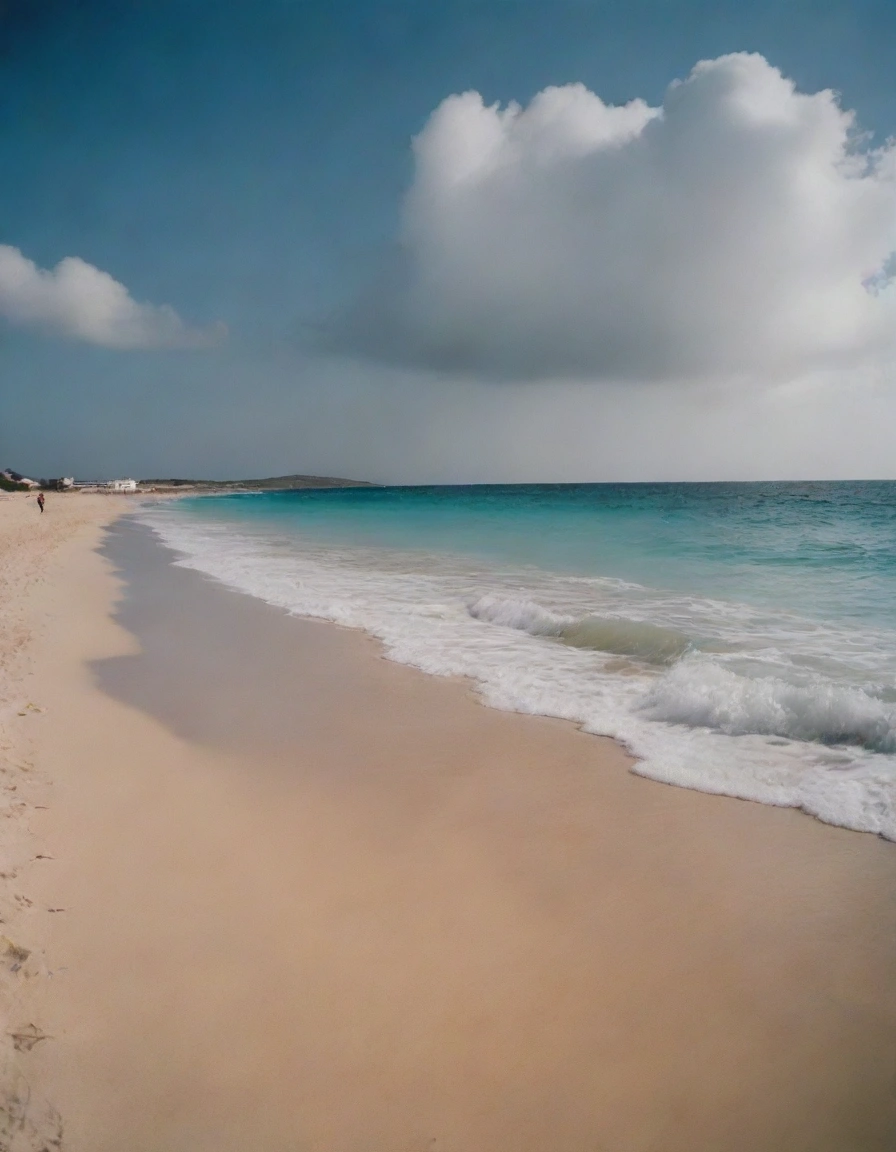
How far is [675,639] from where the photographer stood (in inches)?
329

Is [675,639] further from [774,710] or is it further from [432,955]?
[432,955]

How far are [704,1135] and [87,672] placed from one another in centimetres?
744

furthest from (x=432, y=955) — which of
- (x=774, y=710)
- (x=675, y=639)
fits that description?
(x=675, y=639)

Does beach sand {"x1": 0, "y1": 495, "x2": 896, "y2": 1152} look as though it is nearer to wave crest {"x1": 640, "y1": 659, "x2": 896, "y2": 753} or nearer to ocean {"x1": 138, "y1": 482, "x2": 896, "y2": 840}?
ocean {"x1": 138, "y1": 482, "x2": 896, "y2": 840}

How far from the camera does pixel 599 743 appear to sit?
5.24m

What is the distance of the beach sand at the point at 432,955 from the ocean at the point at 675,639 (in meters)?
0.66

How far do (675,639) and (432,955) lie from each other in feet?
21.5

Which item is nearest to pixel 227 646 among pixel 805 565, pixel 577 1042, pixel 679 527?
pixel 577 1042

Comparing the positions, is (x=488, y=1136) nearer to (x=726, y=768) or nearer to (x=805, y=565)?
(x=726, y=768)

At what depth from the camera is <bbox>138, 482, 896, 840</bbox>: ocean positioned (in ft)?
15.9

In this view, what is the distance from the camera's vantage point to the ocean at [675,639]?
485cm

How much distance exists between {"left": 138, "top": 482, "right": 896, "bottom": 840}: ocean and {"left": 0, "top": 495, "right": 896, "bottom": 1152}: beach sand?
26.0 inches

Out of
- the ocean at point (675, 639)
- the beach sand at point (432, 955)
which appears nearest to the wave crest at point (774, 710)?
the ocean at point (675, 639)

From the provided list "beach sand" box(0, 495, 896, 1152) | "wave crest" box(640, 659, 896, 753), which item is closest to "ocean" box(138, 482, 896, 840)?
"wave crest" box(640, 659, 896, 753)
